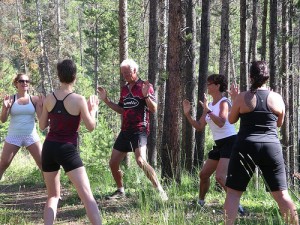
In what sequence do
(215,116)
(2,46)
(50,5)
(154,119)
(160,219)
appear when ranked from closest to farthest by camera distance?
1. (160,219)
2. (215,116)
3. (154,119)
4. (2,46)
5. (50,5)

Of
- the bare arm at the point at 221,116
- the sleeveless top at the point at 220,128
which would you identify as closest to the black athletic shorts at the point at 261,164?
the bare arm at the point at 221,116

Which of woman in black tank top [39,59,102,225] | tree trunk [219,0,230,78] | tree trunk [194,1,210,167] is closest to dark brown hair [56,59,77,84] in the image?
woman in black tank top [39,59,102,225]

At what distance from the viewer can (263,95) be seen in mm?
4938

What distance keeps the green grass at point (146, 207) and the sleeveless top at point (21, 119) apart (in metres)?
1.04

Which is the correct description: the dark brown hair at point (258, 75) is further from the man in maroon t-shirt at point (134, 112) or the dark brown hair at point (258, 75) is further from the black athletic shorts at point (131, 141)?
the black athletic shorts at point (131, 141)

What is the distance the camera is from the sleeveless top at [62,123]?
496 cm

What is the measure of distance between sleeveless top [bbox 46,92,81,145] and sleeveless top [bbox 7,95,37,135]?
248 cm

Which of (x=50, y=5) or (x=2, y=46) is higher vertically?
(x=50, y=5)

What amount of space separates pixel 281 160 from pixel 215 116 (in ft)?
4.69

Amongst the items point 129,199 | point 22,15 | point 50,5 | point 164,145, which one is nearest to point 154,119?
point 164,145

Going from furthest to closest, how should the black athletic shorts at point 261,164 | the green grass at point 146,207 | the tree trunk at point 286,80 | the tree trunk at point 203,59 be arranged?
the tree trunk at point 286,80 → the tree trunk at point 203,59 → the green grass at point 146,207 → the black athletic shorts at point 261,164

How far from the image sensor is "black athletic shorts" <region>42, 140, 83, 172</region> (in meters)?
4.94

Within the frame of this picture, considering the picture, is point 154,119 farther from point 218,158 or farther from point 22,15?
point 22,15

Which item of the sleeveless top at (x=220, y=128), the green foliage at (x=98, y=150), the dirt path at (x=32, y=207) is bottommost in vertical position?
the dirt path at (x=32, y=207)
